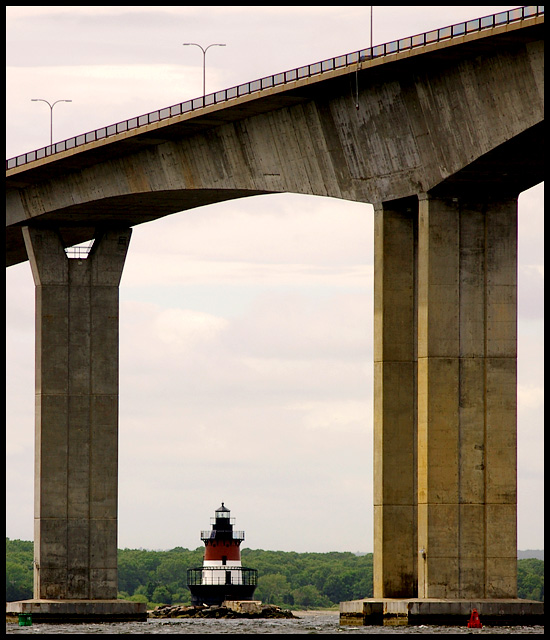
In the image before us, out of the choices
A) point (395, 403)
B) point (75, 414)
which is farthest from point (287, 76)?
point (75, 414)

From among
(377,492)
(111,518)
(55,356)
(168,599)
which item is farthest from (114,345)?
(168,599)

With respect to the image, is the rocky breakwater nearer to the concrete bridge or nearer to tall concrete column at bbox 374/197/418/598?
the concrete bridge

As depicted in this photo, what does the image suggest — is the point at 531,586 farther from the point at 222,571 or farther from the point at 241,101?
the point at 241,101

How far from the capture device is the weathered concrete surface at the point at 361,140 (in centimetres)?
5334

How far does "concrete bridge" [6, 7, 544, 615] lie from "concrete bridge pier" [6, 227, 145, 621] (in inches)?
351

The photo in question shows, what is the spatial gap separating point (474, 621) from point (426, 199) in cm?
1291

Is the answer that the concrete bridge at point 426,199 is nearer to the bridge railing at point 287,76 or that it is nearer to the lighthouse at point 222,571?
the bridge railing at point 287,76

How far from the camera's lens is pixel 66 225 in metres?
76.6

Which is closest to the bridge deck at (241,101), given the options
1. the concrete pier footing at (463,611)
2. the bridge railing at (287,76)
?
the bridge railing at (287,76)

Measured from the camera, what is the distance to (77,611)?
73562 mm

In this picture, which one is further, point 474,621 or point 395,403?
point 395,403

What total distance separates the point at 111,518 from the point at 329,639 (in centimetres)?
2494

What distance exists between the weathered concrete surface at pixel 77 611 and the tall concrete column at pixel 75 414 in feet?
5.03

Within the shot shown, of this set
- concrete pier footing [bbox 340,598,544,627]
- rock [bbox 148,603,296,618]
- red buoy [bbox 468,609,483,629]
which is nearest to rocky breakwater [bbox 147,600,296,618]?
rock [bbox 148,603,296,618]
